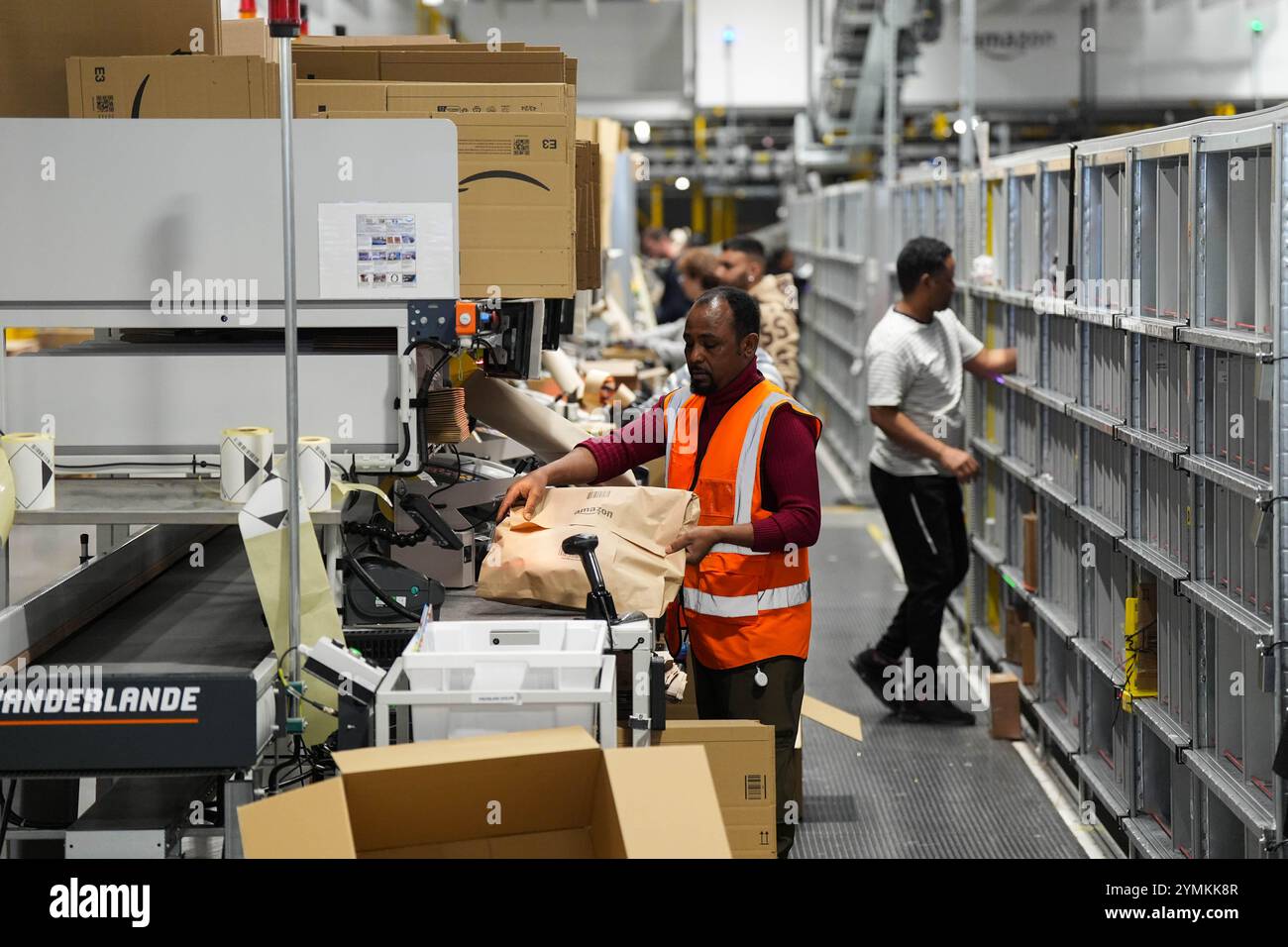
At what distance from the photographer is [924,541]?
5867 mm

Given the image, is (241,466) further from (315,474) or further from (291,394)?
(291,394)

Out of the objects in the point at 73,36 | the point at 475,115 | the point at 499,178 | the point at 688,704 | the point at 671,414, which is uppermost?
the point at 73,36

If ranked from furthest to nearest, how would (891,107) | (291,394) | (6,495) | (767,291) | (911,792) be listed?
(891,107) → (767,291) → (911,792) → (6,495) → (291,394)

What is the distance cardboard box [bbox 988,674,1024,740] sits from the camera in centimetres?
578

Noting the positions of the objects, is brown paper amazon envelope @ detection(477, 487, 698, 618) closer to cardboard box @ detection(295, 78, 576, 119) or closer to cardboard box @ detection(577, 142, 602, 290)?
cardboard box @ detection(295, 78, 576, 119)

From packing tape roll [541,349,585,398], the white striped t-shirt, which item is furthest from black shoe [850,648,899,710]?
packing tape roll [541,349,585,398]

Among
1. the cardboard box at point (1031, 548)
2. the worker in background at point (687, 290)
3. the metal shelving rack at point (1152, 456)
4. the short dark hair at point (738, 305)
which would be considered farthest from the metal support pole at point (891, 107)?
the short dark hair at point (738, 305)

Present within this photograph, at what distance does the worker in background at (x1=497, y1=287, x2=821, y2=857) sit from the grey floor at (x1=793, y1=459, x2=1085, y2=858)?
1.06 m

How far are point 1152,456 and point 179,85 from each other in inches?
110

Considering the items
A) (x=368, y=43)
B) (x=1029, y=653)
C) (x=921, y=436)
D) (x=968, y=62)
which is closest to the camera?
(x=368, y=43)

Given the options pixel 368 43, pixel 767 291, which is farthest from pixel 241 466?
pixel 767 291

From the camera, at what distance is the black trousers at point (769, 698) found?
3732mm

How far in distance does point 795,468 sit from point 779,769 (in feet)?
2.64
